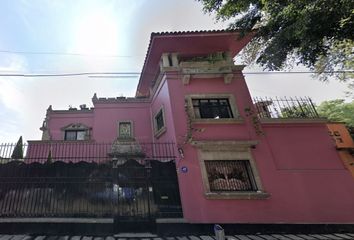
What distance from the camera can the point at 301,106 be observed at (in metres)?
9.87

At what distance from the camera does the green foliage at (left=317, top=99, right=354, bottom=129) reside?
21931 mm

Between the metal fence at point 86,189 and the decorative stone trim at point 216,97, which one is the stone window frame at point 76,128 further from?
the decorative stone trim at point 216,97

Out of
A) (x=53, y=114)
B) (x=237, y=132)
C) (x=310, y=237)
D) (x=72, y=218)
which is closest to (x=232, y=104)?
(x=237, y=132)

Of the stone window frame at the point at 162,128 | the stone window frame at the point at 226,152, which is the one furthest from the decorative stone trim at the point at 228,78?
the stone window frame at the point at 162,128

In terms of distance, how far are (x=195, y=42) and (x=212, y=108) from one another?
3636 millimetres

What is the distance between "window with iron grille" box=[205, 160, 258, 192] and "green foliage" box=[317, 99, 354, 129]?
60.0ft

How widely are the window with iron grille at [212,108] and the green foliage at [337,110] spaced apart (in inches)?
689

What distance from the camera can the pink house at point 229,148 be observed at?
7625 mm

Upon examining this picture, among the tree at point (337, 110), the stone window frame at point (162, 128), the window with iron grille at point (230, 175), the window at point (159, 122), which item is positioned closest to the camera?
the window with iron grille at point (230, 175)

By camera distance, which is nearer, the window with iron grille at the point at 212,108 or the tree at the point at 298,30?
the tree at the point at 298,30

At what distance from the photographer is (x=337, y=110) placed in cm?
2386

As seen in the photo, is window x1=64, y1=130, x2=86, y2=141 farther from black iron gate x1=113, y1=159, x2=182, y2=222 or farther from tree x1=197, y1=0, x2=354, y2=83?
tree x1=197, y1=0, x2=354, y2=83

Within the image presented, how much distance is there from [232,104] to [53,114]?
12171 millimetres

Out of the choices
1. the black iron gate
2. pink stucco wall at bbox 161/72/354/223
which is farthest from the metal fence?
pink stucco wall at bbox 161/72/354/223
